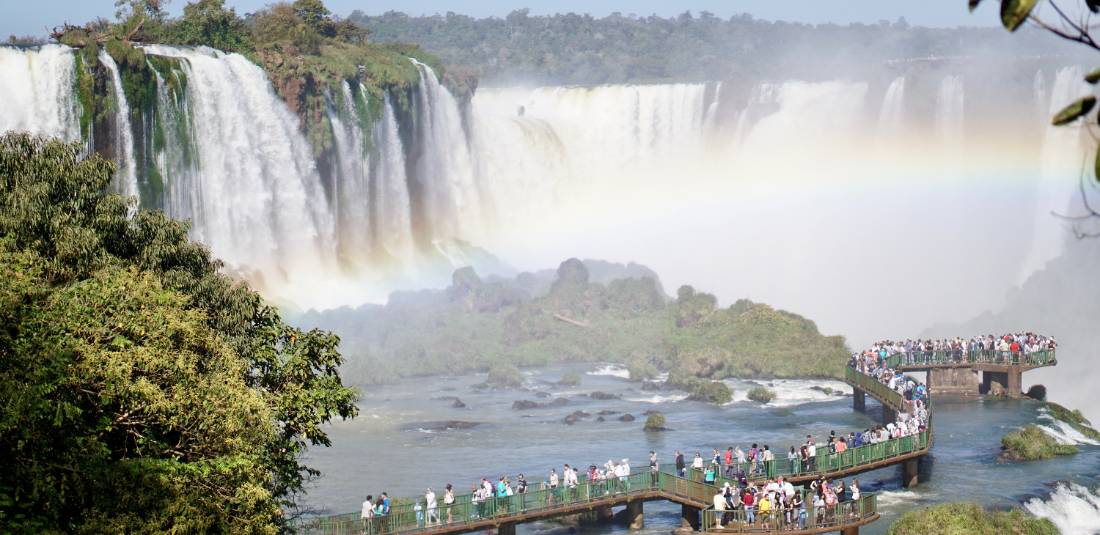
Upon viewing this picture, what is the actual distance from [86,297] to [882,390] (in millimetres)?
28450

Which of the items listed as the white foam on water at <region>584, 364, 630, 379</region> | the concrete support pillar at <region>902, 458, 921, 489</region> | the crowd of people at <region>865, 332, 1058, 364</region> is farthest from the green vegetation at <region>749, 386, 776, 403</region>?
the concrete support pillar at <region>902, 458, 921, 489</region>

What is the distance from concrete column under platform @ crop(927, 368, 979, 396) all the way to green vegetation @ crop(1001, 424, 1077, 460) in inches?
317

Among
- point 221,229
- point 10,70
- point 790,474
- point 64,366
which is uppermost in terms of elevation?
point 10,70

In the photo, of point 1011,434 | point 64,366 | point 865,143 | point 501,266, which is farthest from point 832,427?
point 865,143

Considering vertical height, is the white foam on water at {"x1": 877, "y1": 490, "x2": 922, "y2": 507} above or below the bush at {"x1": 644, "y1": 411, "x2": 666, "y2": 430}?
below

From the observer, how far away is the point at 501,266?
7619 cm

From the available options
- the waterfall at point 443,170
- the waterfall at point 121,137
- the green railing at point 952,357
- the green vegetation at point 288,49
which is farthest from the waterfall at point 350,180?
the green railing at point 952,357

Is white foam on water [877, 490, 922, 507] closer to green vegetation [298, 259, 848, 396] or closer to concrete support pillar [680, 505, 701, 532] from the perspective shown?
concrete support pillar [680, 505, 701, 532]

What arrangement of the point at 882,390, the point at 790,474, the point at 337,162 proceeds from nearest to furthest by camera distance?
the point at 790,474 → the point at 882,390 → the point at 337,162

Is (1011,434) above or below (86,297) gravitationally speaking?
below

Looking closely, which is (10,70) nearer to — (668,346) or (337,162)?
(337,162)

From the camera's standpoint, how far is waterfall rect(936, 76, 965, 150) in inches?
3000

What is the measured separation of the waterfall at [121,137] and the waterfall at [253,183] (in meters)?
3.54

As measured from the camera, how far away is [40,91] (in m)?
45.1
